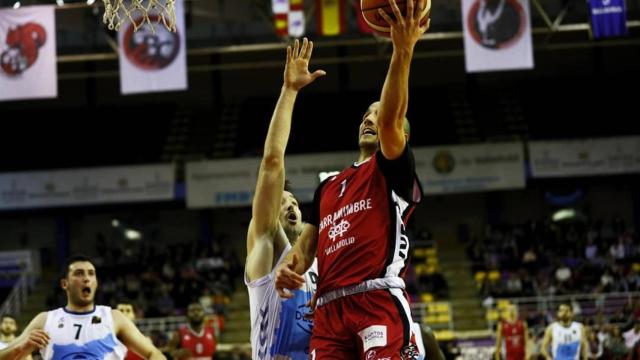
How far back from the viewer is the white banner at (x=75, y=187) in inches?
1150

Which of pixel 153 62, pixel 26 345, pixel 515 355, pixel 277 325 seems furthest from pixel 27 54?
pixel 277 325

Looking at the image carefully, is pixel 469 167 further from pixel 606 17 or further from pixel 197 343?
pixel 197 343

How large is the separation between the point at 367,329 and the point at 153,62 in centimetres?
1593

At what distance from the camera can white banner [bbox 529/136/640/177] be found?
2844cm

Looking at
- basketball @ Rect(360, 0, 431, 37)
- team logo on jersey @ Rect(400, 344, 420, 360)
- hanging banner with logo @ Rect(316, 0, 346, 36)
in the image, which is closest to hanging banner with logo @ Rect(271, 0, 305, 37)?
hanging banner with logo @ Rect(316, 0, 346, 36)

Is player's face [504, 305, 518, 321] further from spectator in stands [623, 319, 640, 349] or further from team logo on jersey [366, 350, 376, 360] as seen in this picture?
team logo on jersey [366, 350, 376, 360]

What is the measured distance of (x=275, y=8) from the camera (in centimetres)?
2178

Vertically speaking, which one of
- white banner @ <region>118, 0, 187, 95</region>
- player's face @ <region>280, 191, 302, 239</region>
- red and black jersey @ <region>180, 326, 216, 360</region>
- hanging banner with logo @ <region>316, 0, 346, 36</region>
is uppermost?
hanging banner with logo @ <region>316, 0, 346, 36</region>

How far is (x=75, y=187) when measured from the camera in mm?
29297

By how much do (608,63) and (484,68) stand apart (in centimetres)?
1616

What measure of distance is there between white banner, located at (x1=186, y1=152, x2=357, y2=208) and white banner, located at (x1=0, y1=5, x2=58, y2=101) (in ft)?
32.5

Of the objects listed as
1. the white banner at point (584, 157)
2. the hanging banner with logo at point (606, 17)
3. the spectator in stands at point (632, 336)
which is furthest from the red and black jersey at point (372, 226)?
the white banner at point (584, 157)

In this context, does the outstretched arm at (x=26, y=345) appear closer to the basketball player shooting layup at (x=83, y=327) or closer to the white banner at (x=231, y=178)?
the basketball player shooting layup at (x=83, y=327)

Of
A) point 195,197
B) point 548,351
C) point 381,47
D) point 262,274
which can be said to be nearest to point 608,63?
point 381,47
